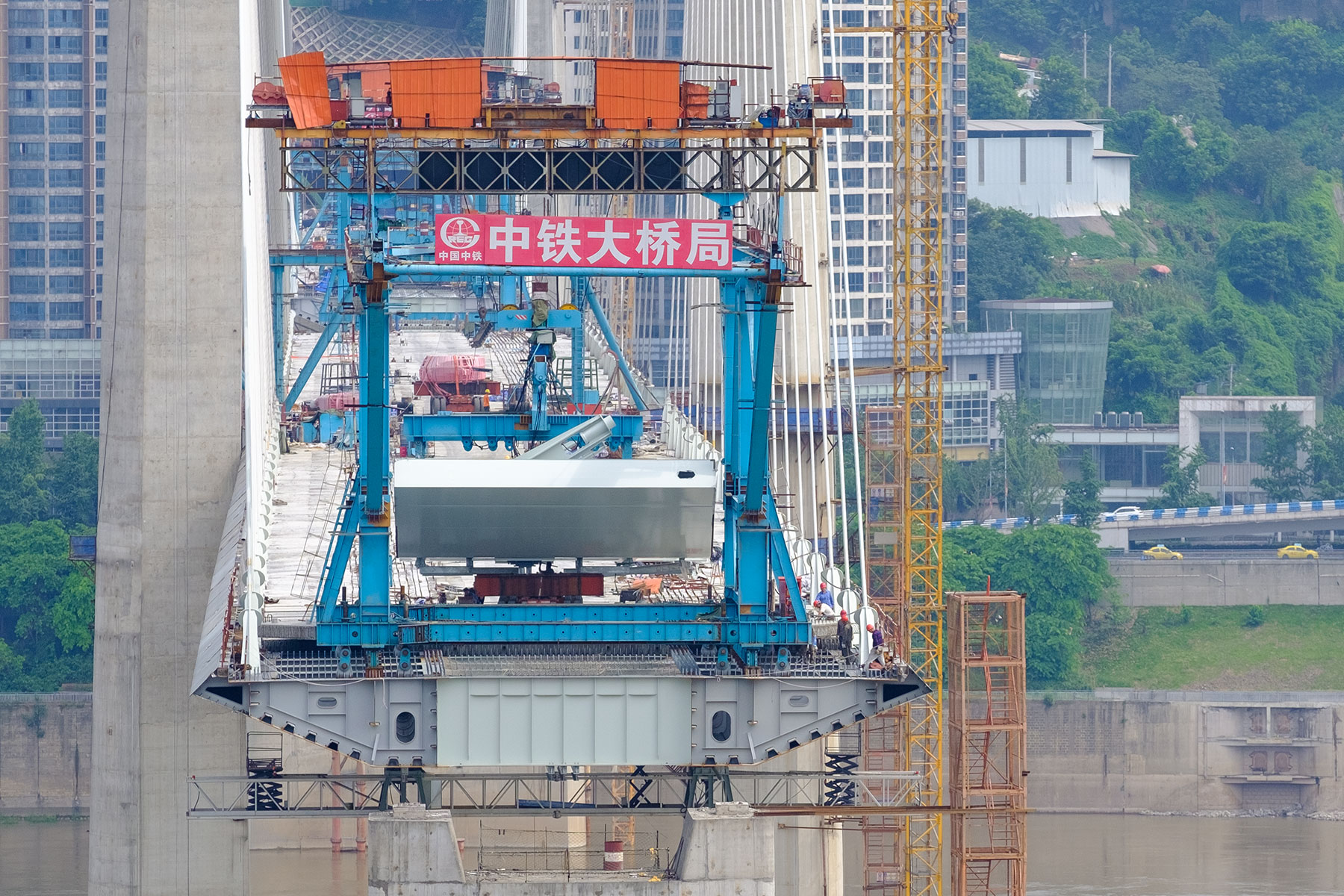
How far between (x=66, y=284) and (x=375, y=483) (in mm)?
139675

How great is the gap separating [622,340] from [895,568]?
1963 inches

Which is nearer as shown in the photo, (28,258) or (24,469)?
(24,469)

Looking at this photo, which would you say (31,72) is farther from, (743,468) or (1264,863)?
(743,468)

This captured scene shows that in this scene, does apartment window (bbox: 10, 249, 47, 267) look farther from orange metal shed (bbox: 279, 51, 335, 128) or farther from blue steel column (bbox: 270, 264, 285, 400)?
orange metal shed (bbox: 279, 51, 335, 128)

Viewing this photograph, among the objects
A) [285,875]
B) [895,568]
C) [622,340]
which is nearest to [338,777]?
[895,568]

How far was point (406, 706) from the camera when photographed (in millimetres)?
50219

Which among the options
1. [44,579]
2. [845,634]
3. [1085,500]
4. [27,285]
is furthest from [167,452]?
[27,285]

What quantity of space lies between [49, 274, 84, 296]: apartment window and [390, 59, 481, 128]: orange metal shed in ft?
440

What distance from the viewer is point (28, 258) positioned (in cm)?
18675

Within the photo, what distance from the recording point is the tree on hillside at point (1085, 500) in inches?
6560

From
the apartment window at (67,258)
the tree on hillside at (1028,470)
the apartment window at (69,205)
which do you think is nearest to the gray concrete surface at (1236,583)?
the tree on hillside at (1028,470)

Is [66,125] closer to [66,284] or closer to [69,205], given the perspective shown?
[69,205]

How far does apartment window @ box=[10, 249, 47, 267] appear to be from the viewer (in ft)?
612

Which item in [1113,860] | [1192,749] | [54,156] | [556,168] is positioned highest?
[54,156]
